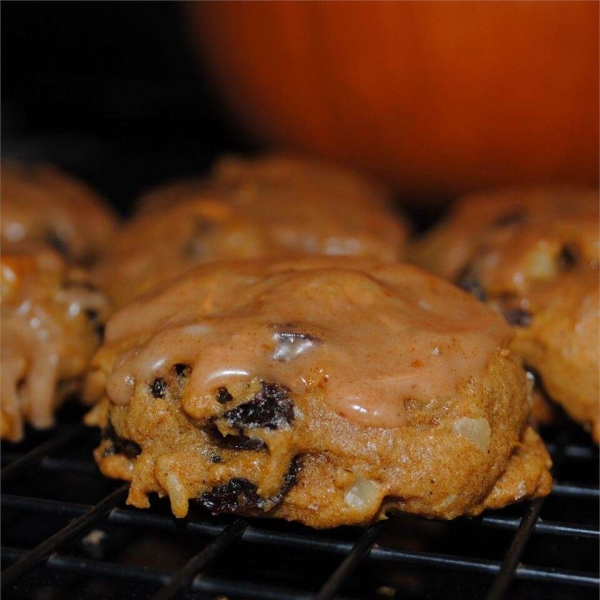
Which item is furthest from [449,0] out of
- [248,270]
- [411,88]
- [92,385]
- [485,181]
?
[92,385]

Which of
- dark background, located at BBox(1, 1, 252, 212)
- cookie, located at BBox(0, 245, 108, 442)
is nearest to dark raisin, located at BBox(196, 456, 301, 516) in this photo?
cookie, located at BBox(0, 245, 108, 442)

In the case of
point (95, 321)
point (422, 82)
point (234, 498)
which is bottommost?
point (234, 498)

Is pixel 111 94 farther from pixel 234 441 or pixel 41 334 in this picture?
pixel 234 441

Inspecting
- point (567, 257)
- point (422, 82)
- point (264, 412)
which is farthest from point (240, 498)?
point (422, 82)

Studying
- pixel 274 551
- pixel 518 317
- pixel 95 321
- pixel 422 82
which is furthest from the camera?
pixel 422 82

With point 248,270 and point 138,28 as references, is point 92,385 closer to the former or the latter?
point 248,270
